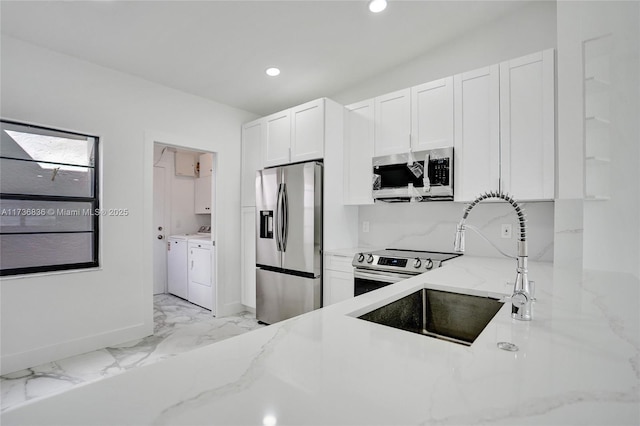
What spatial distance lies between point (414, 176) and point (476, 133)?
58cm

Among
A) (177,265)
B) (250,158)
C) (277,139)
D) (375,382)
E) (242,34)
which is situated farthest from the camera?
(177,265)

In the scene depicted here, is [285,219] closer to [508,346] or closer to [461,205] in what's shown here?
[461,205]

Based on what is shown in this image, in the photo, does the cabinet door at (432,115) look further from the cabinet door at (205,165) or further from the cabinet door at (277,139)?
the cabinet door at (205,165)

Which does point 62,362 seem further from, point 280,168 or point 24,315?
point 280,168

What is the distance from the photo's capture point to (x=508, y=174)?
7.61 ft

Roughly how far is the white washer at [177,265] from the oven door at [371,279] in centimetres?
284

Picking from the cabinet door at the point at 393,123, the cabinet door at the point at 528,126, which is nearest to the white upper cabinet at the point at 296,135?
the cabinet door at the point at 393,123

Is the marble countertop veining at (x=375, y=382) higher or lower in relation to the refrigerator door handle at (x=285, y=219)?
lower

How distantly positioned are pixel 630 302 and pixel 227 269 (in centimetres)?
363

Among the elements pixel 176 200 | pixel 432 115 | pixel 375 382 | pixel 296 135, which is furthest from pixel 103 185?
pixel 375 382

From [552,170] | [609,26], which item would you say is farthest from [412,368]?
[609,26]

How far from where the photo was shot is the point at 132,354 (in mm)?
2775

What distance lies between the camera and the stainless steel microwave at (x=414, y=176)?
8.43 feet

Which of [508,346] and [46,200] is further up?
[46,200]
